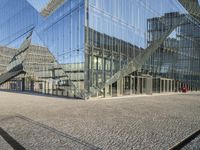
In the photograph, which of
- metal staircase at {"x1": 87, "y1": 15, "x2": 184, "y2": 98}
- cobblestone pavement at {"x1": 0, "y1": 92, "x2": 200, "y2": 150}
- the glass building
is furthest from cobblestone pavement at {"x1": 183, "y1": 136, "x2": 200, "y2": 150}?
metal staircase at {"x1": 87, "y1": 15, "x2": 184, "y2": 98}

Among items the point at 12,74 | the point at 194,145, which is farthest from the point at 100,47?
the point at 12,74

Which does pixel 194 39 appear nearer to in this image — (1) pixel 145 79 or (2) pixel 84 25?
(1) pixel 145 79

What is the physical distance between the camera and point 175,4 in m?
41.6

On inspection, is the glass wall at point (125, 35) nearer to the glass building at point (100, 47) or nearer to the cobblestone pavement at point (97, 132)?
the glass building at point (100, 47)

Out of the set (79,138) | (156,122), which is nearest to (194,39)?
(156,122)

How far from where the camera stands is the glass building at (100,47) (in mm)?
23406

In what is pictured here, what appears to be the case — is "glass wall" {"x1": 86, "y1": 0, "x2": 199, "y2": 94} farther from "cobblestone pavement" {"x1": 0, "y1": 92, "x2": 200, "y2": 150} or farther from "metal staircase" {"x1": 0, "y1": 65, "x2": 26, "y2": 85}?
"metal staircase" {"x1": 0, "y1": 65, "x2": 26, "y2": 85}

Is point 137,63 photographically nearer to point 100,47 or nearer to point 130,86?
point 130,86

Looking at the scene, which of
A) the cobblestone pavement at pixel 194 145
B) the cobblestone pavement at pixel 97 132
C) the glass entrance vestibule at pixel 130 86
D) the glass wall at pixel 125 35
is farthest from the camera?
the glass entrance vestibule at pixel 130 86

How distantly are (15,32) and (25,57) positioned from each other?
30.1 feet

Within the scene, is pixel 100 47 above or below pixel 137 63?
above

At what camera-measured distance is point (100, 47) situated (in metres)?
24.0

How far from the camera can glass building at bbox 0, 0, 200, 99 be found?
23.4 meters

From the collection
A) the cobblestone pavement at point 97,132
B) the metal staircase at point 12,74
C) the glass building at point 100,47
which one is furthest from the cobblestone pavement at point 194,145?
the metal staircase at point 12,74
